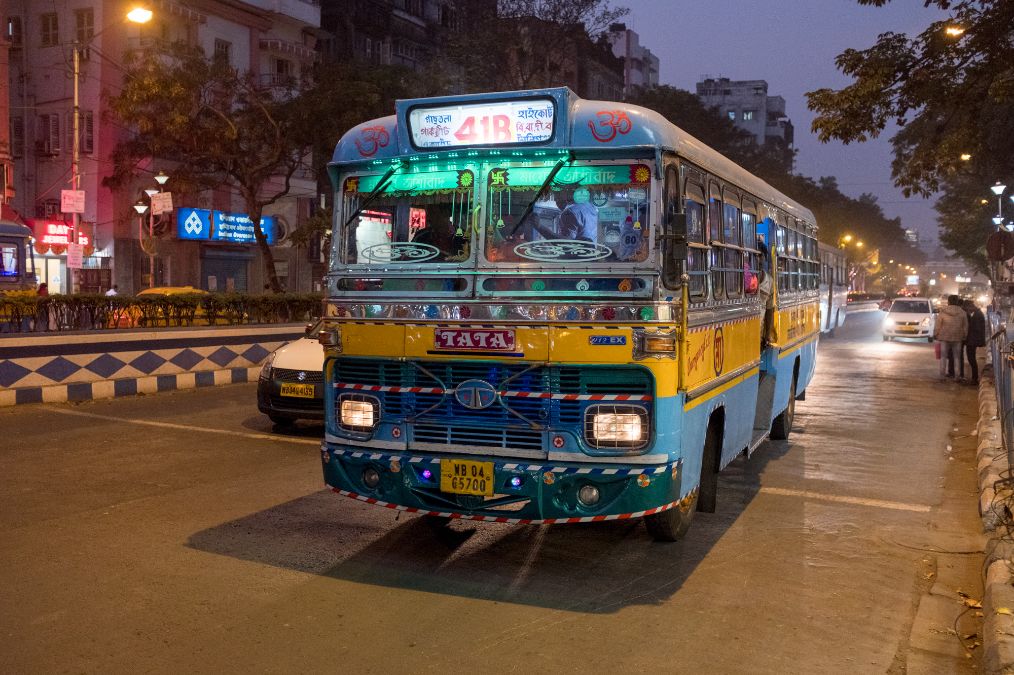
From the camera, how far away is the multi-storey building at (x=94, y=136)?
3397 cm

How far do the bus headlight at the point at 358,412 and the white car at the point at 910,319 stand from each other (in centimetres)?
3136

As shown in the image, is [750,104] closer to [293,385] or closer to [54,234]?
[54,234]

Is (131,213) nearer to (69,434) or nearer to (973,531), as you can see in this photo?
(69,434)

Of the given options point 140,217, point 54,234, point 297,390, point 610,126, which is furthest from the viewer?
point 140,217

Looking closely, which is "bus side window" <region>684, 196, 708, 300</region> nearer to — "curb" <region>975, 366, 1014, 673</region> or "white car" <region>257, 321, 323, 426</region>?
"curb" <region>975, 366, 1014, 673</region>

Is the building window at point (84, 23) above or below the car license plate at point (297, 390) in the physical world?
above

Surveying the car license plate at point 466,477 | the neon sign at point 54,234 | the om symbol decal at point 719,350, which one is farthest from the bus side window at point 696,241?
the neon sign at point 54,234

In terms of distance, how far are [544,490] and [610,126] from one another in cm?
234

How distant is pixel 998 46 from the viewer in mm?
14094

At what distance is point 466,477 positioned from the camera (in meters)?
6.29

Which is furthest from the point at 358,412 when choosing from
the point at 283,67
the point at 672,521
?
the point at 283,67

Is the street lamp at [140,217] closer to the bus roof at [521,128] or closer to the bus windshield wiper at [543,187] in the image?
the bus roof at [521,128]

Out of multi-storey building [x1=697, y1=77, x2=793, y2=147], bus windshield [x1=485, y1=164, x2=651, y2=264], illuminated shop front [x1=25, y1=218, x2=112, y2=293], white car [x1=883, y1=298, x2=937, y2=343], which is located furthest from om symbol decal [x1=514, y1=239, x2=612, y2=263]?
multi-storey building [x1=697, y1=77, x2=793, y2=147]

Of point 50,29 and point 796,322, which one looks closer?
point 796,322
